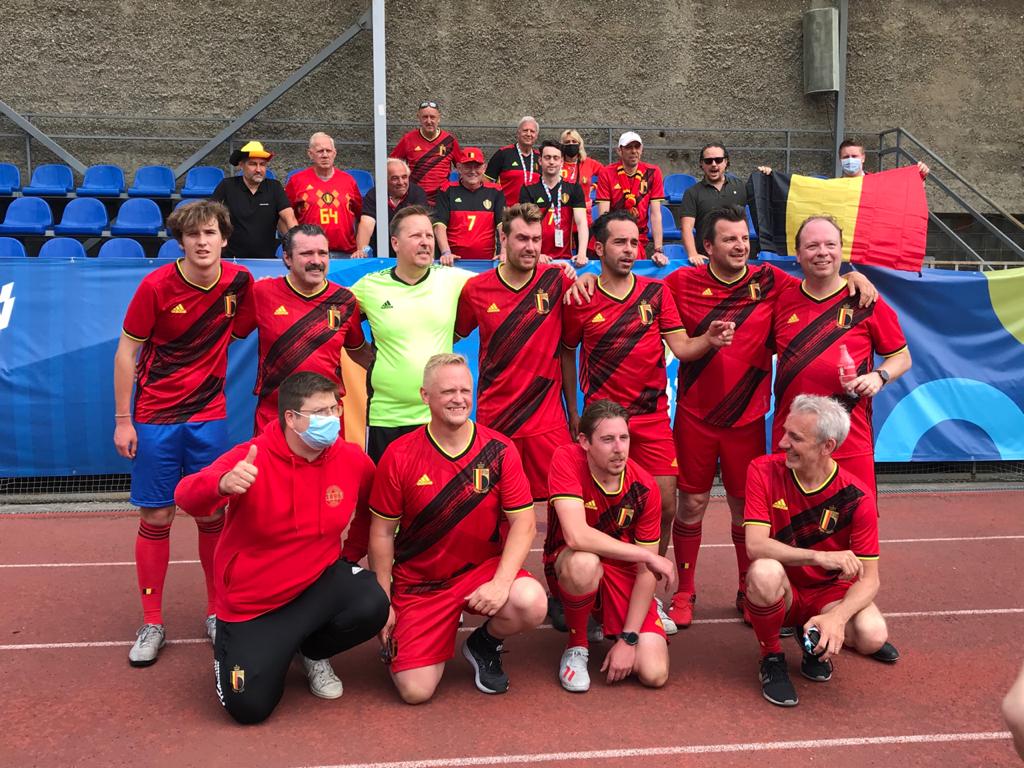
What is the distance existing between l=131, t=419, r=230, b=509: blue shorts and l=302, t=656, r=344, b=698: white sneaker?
3.95 feet

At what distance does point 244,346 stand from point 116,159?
689cm

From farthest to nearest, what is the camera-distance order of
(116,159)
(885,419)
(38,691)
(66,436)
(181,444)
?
1. (116,159)
2. (885,419)
3. (66,436)
4. (181,444)
5. (38,691)

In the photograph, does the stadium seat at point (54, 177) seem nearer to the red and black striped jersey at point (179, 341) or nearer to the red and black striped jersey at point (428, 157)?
the red and black striped jersey at point (428, 157)

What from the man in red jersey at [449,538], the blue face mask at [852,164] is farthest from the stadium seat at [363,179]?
the man in red jersey at [449,538]

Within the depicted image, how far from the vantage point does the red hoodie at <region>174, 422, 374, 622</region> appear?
3.90m

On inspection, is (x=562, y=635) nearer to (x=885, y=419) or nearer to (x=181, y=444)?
(x=181, y=444)

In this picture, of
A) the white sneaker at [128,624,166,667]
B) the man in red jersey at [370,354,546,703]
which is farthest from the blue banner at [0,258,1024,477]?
the man in red jersey at [370,354,546,703]

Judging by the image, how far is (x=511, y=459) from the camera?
430 cm

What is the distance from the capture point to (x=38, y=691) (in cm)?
415

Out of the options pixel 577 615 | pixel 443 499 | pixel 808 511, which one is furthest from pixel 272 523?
pixel 808 511

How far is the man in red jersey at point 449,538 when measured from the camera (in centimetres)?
411

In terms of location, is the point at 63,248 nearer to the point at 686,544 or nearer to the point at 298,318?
the point at 298,318

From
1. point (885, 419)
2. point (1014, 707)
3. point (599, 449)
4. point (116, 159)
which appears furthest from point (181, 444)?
point (116, 159)

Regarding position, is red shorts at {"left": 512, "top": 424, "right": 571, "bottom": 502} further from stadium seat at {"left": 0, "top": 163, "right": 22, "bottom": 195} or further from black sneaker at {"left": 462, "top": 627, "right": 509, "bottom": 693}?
stadium seat at {"left": 0, "top": 163, "right": 22, "bottom": 195}
